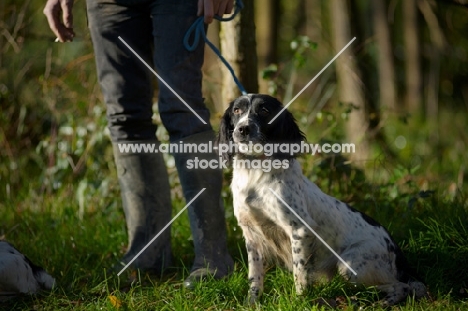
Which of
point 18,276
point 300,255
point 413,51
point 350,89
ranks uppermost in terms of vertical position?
point 413,51

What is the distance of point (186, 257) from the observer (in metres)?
4.64

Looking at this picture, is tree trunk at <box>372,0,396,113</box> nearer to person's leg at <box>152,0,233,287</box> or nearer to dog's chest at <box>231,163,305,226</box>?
person's leg at <box>152,0,233,287</box>

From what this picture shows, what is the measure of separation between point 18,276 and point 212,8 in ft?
6.51

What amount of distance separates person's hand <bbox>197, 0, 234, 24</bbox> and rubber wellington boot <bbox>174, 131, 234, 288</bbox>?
74 cm

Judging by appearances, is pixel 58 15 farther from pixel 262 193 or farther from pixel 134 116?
pixel 262 193

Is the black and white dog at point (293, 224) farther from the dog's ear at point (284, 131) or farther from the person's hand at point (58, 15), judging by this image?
the person's hand at point (58, 15)

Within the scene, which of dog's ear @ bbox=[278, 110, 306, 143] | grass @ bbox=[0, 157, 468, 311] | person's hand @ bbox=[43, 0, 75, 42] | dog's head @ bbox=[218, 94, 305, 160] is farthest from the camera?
person's hand @ bbox=[43, 0, 75, 42]

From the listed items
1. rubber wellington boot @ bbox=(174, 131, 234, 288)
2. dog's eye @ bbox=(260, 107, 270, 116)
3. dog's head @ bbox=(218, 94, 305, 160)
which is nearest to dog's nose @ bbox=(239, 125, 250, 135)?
dog's head @ bbox=(218, 94, 305, 160)

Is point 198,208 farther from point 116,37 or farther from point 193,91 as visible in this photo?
point 116,37

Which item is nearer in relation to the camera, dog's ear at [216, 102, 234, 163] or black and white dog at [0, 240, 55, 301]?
black and white dog at [0, 240, 55, 301]

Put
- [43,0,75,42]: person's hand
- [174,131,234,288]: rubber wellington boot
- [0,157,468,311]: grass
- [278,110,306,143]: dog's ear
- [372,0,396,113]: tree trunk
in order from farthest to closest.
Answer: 1. [372,0,396,113]: tree trunk
2. [43,0,75,42]: person's hand
3. [174,131,234,288]: rubber wellington boot
4. [278,110,306,143]: dog's ear
5. [0,157,468,311]: grass

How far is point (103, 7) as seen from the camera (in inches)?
166

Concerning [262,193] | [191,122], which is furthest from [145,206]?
[262,193]

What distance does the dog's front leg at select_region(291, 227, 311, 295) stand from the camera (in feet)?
12.2
